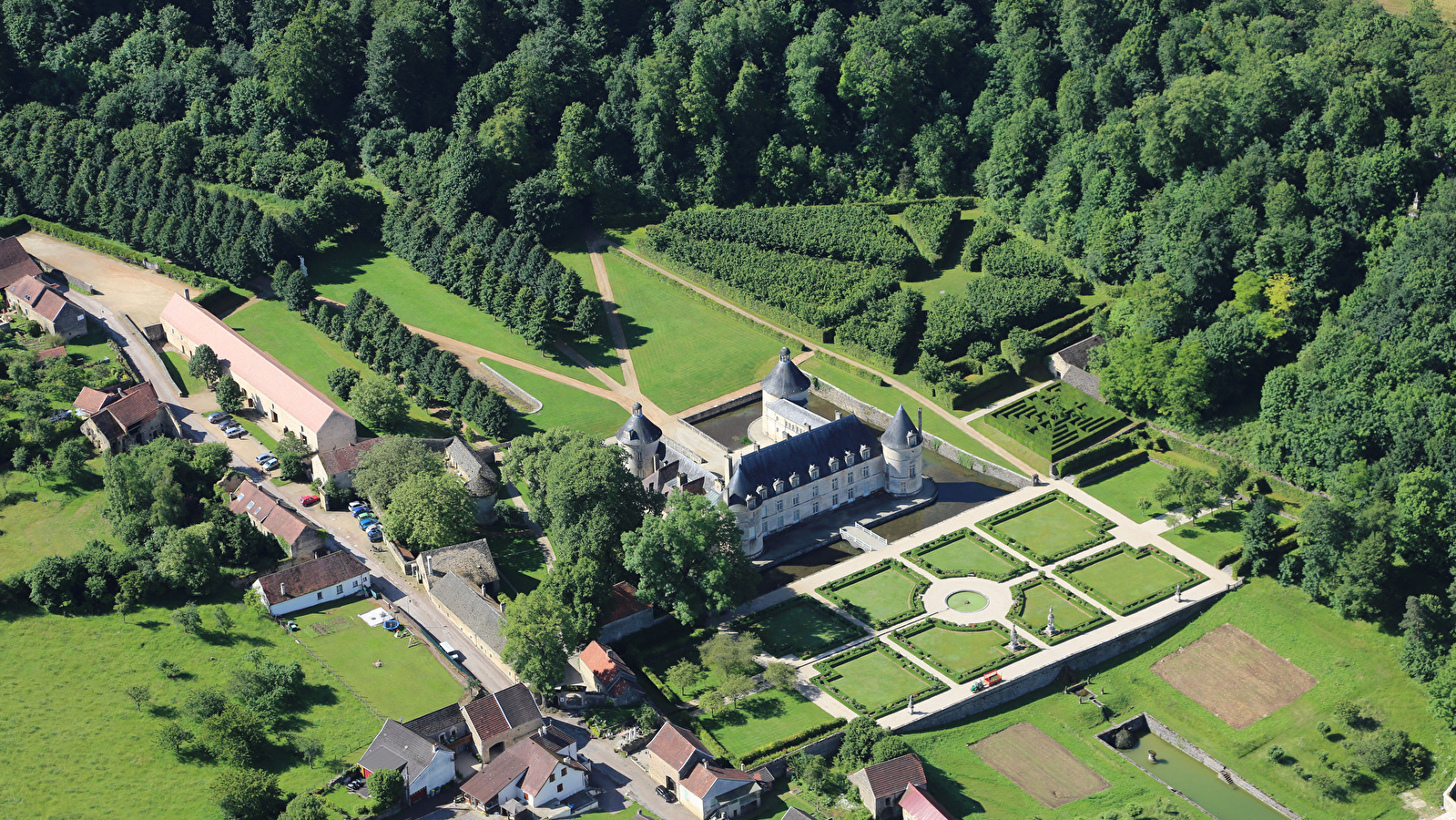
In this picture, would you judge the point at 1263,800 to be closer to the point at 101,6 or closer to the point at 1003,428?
the point at 1003,428

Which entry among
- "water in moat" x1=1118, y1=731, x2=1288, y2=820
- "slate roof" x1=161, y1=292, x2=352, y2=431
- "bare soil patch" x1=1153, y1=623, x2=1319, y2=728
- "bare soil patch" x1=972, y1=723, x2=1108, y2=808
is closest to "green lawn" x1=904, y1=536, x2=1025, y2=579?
"bare soil patch" x1=1153, y1=623, x2=1319, y2=728

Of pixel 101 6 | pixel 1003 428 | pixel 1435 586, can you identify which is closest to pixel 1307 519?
pixel 1435 586

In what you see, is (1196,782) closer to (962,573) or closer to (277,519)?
(962,573)

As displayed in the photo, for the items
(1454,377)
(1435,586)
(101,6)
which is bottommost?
(1435,586)

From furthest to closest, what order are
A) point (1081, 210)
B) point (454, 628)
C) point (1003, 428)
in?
1. point (1081, 210)
2. point (1003, 428)
3. point (454, 628)

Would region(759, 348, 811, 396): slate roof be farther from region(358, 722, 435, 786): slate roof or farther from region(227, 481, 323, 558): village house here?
region(358, 722, 435, 786): slate roof

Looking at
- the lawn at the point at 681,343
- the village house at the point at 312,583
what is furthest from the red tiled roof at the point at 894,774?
the lawn at the point at 681,343
